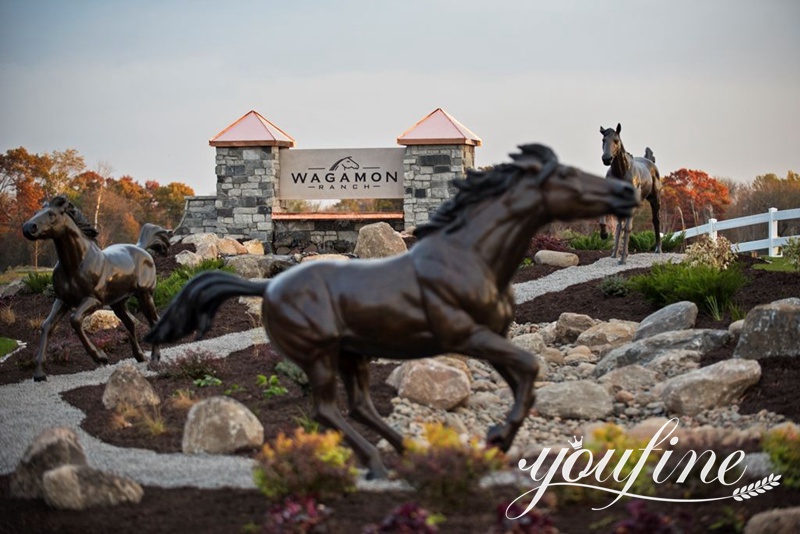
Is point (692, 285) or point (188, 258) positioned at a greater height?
point (188, 258)

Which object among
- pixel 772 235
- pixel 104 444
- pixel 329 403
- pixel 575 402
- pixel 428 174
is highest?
pixel 428 174

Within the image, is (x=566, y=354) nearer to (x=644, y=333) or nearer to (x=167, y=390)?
(x=644, y=333)

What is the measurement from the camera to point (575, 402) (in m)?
8.66

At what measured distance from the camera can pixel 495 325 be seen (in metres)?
5.62

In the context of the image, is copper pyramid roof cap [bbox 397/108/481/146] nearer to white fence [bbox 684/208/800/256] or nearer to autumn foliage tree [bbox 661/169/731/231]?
white fence [bbox 684/208/800/256]

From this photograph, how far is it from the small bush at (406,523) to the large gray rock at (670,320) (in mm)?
7744

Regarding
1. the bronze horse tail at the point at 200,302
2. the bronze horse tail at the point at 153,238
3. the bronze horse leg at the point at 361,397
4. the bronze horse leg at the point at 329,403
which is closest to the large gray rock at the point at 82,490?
the bronze horse tail at the point at 200,302

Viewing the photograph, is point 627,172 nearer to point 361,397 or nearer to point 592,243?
point 592,243

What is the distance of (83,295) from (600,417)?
614 cm

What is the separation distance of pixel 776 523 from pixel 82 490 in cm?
393

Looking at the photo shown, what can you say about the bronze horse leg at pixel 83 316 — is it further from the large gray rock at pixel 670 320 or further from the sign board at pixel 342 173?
the sign board at pixel 342 173

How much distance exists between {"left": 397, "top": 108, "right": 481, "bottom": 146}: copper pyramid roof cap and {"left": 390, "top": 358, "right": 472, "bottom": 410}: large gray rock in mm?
14965

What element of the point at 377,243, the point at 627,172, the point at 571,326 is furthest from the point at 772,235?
the point at 571,326

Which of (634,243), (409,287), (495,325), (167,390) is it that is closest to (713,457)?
(495,325)
